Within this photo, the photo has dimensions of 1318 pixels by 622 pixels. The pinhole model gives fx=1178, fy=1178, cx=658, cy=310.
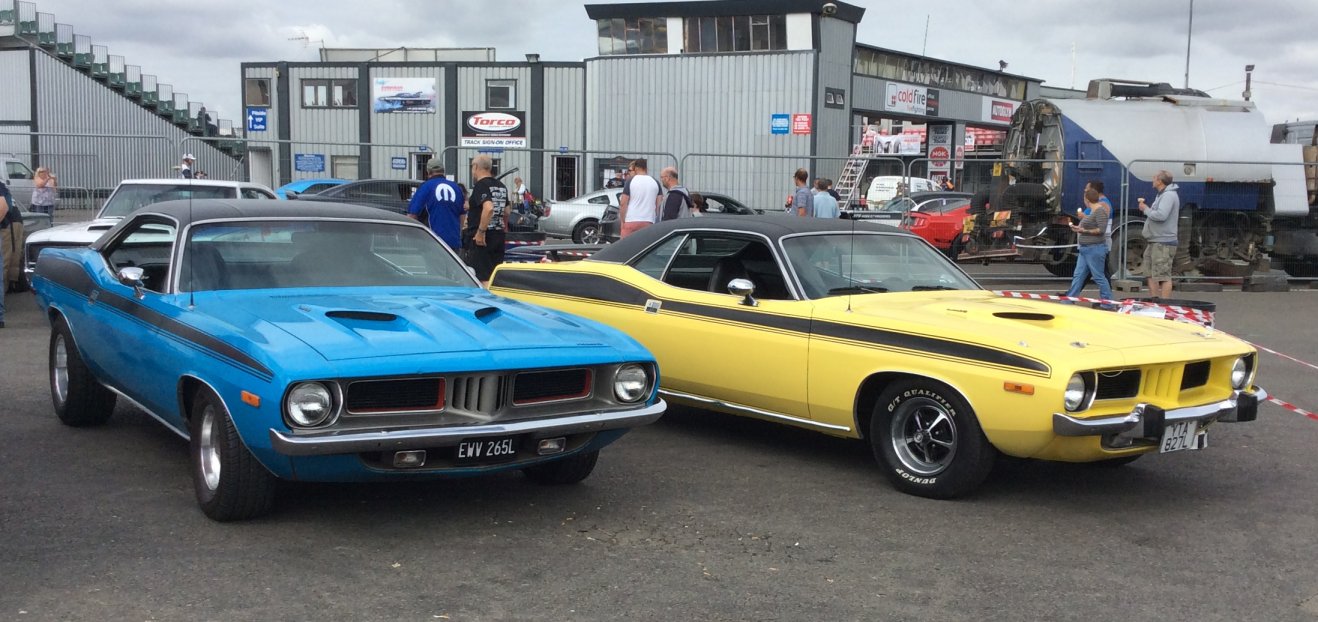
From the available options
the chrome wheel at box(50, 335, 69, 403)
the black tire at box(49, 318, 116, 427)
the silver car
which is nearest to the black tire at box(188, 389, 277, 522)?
the black tire at box(49, 318, 116, 427)

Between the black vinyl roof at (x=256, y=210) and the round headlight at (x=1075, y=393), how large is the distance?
343 cm

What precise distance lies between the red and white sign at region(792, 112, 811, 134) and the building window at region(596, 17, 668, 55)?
15.5ft

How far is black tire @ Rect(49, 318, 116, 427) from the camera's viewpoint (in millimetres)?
6551

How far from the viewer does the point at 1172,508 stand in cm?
557

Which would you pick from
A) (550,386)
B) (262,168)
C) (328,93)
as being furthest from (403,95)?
(550,386)

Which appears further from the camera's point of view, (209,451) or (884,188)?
(884,188)

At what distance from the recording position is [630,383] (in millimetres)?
5176

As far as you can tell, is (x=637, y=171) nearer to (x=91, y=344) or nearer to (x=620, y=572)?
(x=91, y=344)

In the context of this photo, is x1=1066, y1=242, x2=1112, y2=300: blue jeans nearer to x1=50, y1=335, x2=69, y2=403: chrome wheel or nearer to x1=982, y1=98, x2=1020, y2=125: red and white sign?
x1=50, y1=335, x2=69, y2=403: chrome wheel

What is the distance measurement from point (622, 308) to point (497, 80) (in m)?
33.8

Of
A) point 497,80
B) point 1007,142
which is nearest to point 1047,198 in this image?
point 1007,142

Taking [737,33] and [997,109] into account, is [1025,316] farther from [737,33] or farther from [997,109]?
[997,109]

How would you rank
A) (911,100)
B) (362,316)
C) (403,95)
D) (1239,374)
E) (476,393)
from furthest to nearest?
(911,100) → (403,95) → (1239,374) → (362,316) → (476,393)

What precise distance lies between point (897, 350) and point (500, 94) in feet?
117
